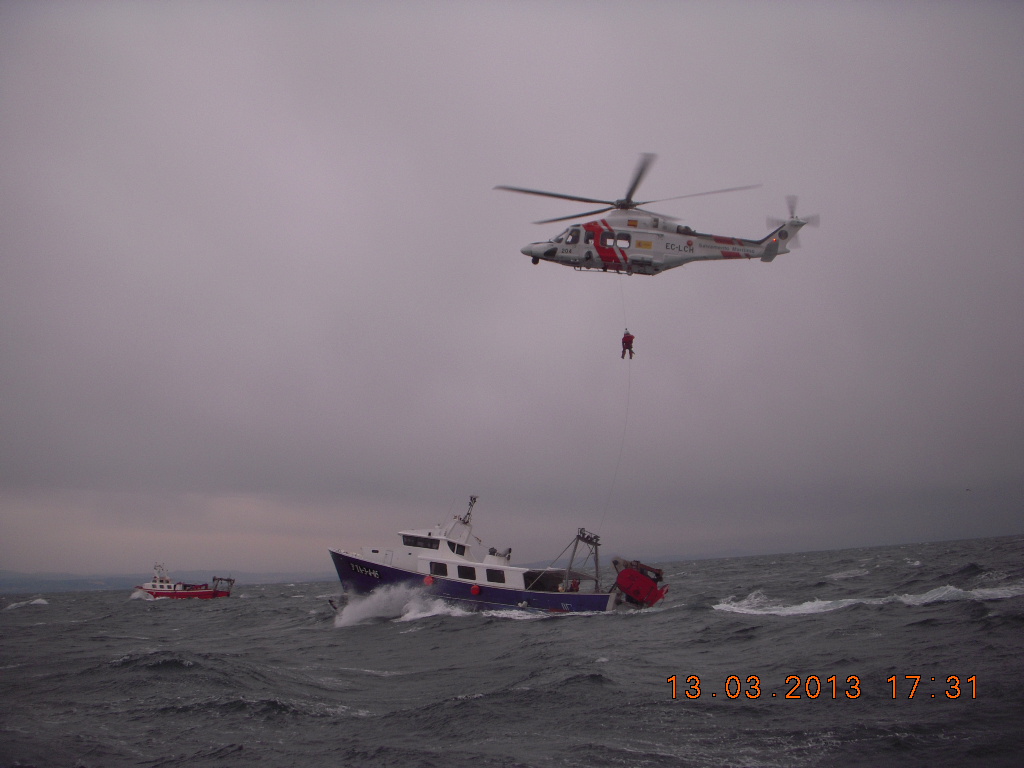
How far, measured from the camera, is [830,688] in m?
14.9

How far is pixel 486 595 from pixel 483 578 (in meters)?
0.83

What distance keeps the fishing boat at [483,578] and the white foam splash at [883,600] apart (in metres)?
4.55

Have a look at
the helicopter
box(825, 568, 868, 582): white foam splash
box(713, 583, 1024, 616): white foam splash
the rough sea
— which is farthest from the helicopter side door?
box(825, 568, 868, 582): white foam splash

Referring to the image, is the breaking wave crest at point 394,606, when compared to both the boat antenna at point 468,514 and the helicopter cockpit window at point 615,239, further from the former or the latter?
the helicopter cockpit window at point 615,239

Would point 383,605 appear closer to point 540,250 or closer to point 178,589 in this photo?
point 540,250

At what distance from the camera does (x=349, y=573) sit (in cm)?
3266

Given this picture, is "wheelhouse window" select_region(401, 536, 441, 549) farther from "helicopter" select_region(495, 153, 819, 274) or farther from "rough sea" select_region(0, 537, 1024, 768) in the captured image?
"helicopter" select_region(495, 153, 819, 274)

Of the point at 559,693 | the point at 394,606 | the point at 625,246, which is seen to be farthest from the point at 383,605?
the point at 625,246

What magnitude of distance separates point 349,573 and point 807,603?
21856 millimetres

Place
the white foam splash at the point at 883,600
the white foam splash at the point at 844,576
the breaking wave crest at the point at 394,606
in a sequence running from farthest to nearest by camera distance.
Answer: the white foam splash at the point at 844,576 < the breaking wave crest at the point at 394,606 < the white foam splash at the point at 883,600

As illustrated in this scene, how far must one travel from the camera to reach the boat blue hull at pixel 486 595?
104 feet

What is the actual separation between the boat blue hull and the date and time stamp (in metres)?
15.6

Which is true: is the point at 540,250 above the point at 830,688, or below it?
above

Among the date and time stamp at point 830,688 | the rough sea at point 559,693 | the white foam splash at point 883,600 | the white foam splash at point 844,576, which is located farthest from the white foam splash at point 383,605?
the white foam splash at point 844,576
